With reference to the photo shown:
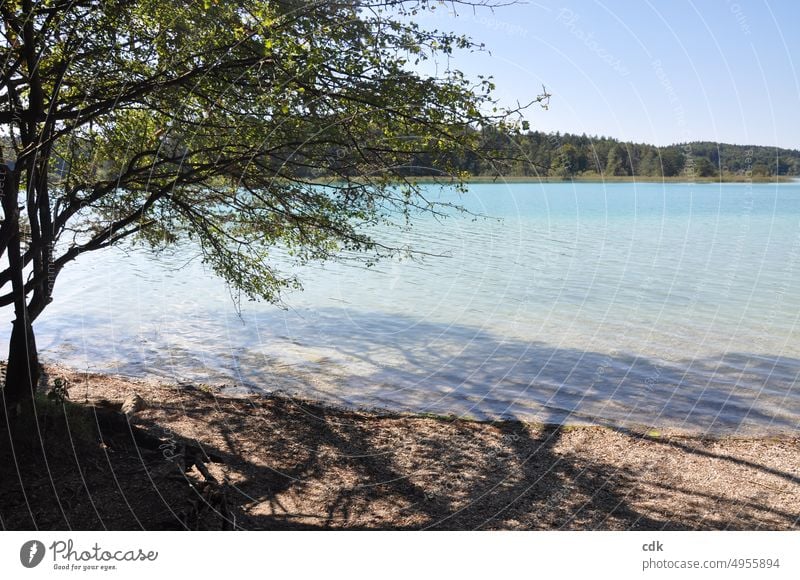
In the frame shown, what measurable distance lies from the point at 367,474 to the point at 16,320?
13.4ft

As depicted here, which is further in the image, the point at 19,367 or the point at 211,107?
the point at 19,367

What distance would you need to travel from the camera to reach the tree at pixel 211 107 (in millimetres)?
6438

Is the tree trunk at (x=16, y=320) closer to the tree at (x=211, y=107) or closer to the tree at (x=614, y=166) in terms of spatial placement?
the tree at (x=211, y=107)

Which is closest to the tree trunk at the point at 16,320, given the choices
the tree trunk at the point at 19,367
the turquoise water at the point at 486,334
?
the tree trunk at the point at 19,367

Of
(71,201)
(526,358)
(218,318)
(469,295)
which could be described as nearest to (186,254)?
(218,318)

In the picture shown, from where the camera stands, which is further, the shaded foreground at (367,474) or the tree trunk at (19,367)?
the tree trunk at (19,367)

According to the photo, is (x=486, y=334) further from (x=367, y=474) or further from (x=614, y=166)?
(x=367, y=474)

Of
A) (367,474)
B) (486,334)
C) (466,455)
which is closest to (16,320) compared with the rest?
(367,474)

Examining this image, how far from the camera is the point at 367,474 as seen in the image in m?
7.42

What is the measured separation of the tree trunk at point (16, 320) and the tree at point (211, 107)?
0.06ft

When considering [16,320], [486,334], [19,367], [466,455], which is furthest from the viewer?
[486,334]

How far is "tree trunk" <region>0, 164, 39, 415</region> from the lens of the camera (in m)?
6.78

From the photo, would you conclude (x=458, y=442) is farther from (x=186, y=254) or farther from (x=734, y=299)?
(x=186, y=254)

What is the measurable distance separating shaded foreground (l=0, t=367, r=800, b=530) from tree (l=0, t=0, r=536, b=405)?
152 centimetres
